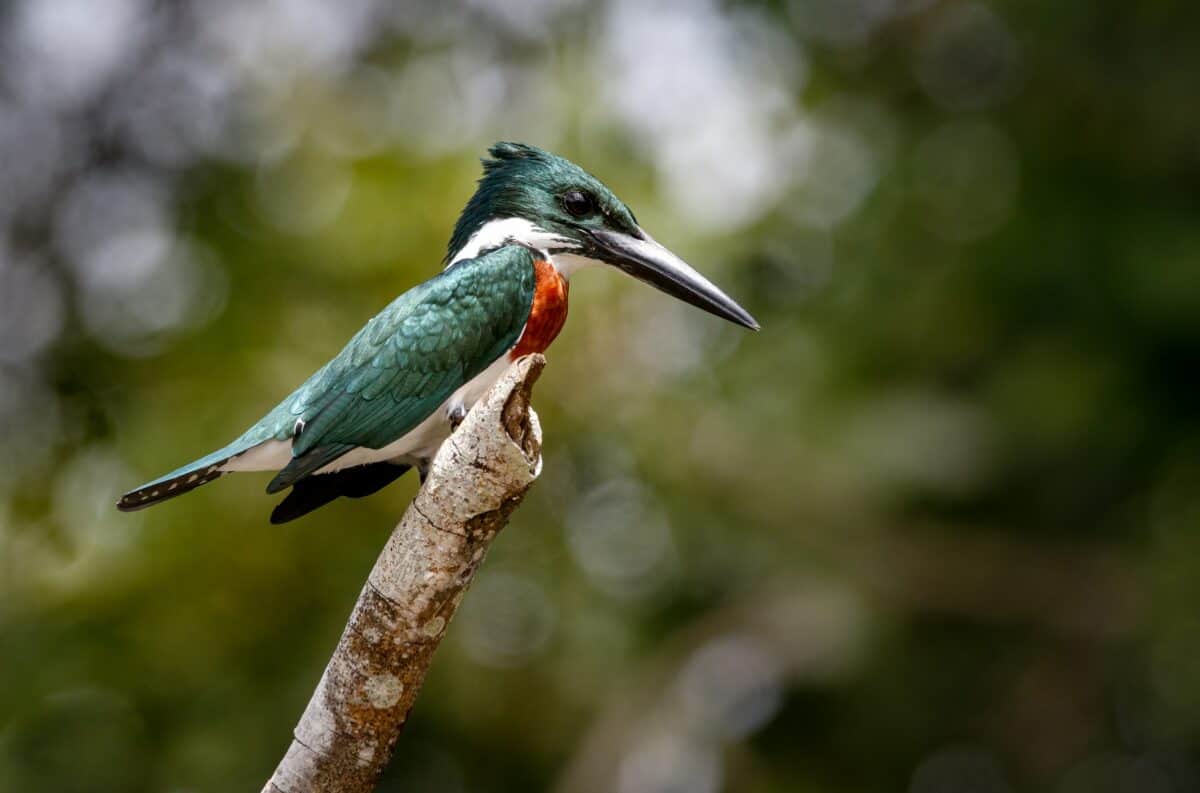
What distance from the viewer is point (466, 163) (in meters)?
8.17

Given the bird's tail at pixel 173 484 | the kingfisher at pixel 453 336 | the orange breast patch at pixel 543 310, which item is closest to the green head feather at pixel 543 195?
the kingfisher at pixel 453 336

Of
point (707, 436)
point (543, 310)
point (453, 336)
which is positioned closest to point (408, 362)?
point (453, 336)

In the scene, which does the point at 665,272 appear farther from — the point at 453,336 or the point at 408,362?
the point at 408,362

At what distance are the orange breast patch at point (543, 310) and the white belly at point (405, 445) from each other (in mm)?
112

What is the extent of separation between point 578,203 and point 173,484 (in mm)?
1550

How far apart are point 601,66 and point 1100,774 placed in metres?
6.70

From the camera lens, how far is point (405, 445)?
4.34 m

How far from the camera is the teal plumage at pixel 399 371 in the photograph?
162 inches

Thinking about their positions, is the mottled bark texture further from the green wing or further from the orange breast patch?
the orange breast patch

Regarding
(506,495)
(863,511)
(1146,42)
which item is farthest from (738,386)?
(506,495)

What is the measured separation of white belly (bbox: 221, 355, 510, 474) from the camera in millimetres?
4227

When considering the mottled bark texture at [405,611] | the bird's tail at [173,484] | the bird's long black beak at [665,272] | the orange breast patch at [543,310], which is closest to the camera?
the mottled bark texture at [405,611]

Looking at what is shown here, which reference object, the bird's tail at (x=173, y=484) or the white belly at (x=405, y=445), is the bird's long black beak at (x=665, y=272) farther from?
the bird's tail at (x=173, y=484)

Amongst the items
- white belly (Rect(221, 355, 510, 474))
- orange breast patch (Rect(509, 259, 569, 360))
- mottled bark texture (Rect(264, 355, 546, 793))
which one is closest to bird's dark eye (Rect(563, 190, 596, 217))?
orange breast patch (Rect(509, 259, 569, 360))
